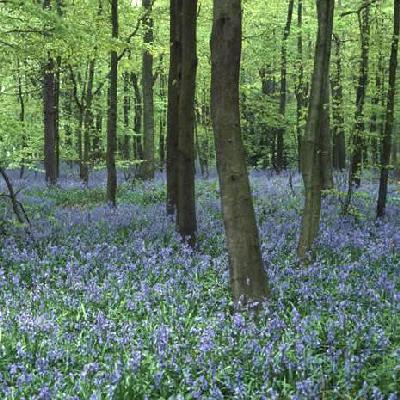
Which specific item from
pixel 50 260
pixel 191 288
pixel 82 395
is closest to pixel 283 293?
pixel 191 288

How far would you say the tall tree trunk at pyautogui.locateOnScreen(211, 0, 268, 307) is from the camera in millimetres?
6031

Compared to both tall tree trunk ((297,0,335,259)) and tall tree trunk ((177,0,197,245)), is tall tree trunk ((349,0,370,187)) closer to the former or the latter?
tall tree trunk ((297,0,335,259))

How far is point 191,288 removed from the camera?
7.01 metres

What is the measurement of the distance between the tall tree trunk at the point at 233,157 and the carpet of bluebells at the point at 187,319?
0.44m

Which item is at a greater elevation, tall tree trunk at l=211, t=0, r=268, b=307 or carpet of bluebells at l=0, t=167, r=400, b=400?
tall tree trunk at l=211, t=0, r=268, b=307

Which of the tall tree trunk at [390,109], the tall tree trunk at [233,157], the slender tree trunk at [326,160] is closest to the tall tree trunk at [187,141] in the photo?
the tall tree trunk at [233,157]

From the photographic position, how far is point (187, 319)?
235 inches

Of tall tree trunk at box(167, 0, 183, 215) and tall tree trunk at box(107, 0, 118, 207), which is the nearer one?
tall tree trunk at box(167, 0, 183, 215)

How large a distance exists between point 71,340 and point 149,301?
4.80 feet

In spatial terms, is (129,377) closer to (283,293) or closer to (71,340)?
(71,340)

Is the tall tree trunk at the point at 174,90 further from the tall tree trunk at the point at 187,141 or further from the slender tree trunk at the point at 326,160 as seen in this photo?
the slender tree trunk at the point at 326,160

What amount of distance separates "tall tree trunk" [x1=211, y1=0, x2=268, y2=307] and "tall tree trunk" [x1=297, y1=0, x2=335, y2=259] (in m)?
2.27

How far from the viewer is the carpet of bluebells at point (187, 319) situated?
4.55 metres

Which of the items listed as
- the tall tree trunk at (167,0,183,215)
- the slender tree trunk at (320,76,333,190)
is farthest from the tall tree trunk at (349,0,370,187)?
the tall tree trunk at (167,0,183,215)
